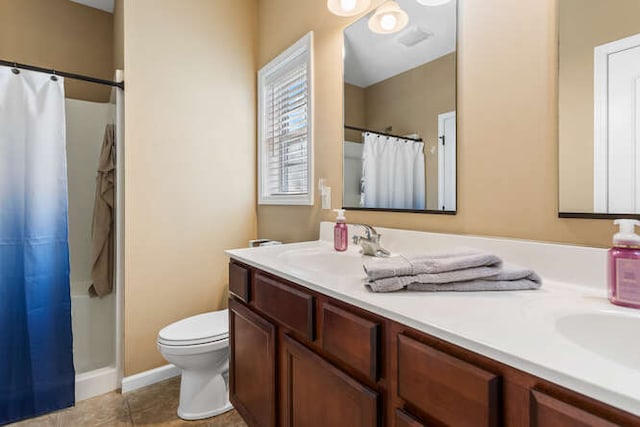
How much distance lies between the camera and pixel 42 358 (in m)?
1.71

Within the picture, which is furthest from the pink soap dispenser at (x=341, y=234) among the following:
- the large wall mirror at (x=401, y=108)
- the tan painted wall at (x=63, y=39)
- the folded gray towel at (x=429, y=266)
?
the tan painted wall at (x=63, y=39)

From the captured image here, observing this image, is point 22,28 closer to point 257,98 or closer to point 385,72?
point 257,98

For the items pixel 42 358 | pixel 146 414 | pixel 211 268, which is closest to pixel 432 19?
pixel 211 268

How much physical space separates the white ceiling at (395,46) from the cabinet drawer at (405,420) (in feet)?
4.03

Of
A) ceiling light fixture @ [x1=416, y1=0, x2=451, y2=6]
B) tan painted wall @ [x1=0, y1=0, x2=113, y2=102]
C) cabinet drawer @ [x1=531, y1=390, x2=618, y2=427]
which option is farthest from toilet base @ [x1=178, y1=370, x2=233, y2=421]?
tan painted wall @ [x1=0, y1=0, x2=113, y2=102]

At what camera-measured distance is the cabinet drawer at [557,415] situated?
431 mm

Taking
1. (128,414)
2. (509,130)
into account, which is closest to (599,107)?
(509,130)

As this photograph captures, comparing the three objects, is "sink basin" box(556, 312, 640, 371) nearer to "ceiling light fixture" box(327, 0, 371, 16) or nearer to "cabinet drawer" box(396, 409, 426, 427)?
"cabinet drawer" box(396, 409, 426, 427)

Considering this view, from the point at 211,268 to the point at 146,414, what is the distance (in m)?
0.91

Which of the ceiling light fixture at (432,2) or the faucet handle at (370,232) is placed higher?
the ceiling light fixture at (432,2)

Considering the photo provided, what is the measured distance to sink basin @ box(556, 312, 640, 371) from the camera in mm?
649

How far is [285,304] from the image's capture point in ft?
3.67

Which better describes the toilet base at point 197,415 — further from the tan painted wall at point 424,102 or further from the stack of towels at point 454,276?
the tan painted wall at point 424,102

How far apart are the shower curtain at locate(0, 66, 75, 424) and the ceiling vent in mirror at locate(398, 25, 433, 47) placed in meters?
1.84
